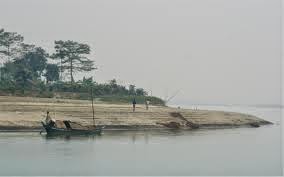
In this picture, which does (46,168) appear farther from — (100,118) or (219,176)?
(100,118)

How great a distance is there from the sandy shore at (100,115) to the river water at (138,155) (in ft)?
13.4

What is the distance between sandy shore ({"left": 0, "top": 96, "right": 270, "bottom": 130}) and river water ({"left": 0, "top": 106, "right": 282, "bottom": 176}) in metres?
4.08

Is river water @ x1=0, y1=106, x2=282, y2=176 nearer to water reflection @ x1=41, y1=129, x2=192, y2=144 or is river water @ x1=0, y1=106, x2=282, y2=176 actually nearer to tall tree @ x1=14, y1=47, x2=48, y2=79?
water reflection @ x1=41, y1=129, x2=192, y2=144

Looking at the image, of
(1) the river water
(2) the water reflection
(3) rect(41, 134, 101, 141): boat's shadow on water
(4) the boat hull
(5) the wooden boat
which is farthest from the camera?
(5) the wooden boat

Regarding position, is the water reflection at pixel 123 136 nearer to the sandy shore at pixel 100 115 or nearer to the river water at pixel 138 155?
the river water at pixel 138 155

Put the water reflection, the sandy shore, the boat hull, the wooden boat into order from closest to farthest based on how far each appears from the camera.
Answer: the water reflection
the boat hull
the wooden boat
the sandy shore

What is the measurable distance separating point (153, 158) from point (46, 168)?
886cm

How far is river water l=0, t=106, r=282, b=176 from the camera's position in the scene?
33.8 m

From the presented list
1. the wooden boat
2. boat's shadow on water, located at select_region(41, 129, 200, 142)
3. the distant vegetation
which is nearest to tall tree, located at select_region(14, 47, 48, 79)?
the distant vegetation

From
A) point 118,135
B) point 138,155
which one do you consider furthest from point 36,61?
point 138,155

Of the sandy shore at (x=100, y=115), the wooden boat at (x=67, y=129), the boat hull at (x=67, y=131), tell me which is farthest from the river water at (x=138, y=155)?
the sandy shore at (x=100, y=115)

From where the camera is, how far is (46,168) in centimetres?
3325

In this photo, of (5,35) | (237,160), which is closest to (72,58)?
(5,35)

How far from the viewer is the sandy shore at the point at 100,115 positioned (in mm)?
57781
